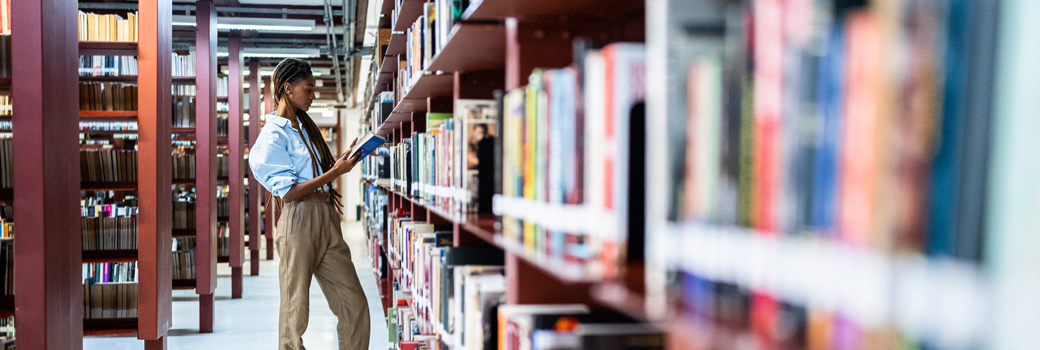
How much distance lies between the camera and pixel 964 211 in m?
0.38

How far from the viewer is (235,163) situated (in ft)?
21.5

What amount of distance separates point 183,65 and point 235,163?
1.24 m

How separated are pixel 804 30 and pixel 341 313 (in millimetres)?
2760

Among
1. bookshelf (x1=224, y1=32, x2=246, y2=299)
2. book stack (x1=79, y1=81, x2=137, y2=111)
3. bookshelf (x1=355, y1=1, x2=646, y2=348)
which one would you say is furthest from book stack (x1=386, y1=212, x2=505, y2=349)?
bookshelf (x1=224, y1=32, x2=246, y2=299)

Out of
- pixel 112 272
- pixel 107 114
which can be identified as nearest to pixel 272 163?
pixel 107 114

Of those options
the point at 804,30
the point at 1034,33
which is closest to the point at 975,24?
the point at 1034,33

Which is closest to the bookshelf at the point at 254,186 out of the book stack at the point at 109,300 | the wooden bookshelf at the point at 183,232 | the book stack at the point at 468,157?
the wooden bookshelf at the point at 183,232

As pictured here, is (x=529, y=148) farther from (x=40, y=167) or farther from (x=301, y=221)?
(x=40, y=167)

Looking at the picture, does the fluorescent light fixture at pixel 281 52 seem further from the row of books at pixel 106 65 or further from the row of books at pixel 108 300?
the row of books at pixel 108 300

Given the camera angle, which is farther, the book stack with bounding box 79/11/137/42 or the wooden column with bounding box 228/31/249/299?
the wooden column with bounding box 228/31/249/299

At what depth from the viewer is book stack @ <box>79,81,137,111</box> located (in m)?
3.93

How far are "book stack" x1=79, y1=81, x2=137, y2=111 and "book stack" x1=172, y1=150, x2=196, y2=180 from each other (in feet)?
4.86

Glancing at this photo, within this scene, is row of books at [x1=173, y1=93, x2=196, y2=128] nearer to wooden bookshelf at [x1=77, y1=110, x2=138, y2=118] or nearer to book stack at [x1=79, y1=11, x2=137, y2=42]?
book stack at [x1=79, y1=11, x2=137, y2=42]

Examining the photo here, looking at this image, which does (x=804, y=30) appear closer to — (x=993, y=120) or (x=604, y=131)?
(x=993, y=120)
